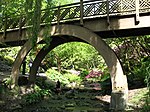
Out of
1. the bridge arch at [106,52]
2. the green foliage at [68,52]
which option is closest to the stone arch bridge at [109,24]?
the bridge arch at [106,52]

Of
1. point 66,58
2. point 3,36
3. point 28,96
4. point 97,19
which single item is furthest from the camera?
point 66,58

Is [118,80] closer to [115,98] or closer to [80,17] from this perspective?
[115,98]

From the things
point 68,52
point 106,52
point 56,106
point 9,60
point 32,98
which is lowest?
point 56,106

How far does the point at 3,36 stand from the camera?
15398mm

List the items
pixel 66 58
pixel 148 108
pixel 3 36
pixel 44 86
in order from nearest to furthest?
pixel 148 108, pixel 3 36, pixel 44 86, pixel 66 58

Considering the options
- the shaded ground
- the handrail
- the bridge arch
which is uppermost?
the handrail

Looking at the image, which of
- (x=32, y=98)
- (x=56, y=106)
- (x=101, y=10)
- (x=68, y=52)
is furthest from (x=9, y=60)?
(x=101, y=10)

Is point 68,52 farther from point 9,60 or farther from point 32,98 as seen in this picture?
point 32,98

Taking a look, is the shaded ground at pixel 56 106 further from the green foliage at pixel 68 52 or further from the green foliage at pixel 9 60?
the green foliage at pixel 9 60

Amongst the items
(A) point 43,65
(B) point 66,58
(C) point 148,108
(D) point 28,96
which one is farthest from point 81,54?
(C) point 148,108

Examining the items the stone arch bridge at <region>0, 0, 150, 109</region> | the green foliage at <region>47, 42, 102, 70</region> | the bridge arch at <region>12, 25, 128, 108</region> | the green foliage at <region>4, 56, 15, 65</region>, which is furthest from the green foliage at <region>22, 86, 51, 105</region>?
the green foliage at <region>4, 56, 15, 65</region>

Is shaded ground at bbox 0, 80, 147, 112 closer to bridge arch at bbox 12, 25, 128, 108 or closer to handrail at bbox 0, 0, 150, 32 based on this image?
bridge arch at bbox 12, 25, 128, 108

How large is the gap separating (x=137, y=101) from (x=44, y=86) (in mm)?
8359

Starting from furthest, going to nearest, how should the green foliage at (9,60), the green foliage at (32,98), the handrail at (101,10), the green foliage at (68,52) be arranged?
the green foliage at (68,52), the green foliage at (9,60), the green foliage at (32,98), the handrail at (101,10)
